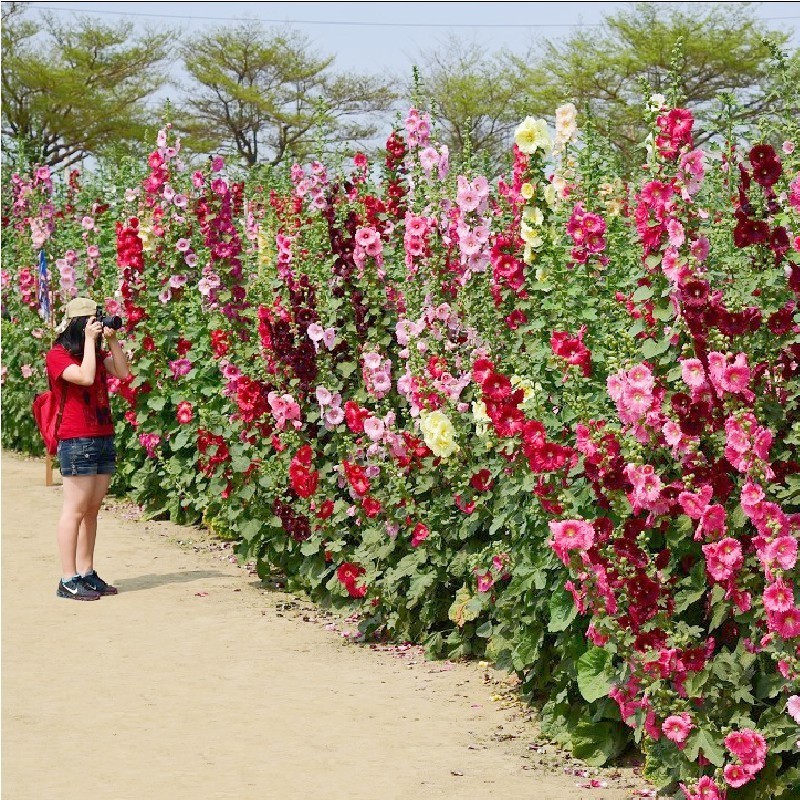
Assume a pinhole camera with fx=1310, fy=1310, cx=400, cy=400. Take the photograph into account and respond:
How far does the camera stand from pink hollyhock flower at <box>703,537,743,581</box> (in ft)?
13.4

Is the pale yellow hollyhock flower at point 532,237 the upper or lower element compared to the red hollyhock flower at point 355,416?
upper

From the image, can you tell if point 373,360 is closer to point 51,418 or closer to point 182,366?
point 51,418

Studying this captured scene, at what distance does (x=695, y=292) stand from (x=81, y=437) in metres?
4.13

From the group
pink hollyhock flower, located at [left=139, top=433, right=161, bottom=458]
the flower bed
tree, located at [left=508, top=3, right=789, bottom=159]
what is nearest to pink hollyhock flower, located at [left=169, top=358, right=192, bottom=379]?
the flower bed

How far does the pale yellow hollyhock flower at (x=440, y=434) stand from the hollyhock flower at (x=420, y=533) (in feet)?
1.49

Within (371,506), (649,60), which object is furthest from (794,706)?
(649,60)

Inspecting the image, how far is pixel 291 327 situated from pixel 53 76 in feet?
134

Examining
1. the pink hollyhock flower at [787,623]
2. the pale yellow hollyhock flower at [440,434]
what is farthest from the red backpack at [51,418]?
the pink hollyhock flower at [787,623]

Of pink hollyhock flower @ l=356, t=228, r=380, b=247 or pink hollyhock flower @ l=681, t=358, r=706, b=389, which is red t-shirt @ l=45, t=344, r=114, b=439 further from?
pink hollyhock flower @ l=681, t=358, r=706, b=389

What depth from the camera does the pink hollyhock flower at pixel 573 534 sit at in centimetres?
438

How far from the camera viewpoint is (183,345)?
9.12 m

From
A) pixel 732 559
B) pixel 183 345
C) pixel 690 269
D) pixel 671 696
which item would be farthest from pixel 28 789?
pixel 183 345

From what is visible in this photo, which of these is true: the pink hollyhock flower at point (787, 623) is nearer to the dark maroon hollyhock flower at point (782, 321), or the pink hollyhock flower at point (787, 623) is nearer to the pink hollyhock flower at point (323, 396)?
the dark maroon hollyhock flower at point (782, 321)

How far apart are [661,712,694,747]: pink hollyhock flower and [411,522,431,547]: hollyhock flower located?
205cm
